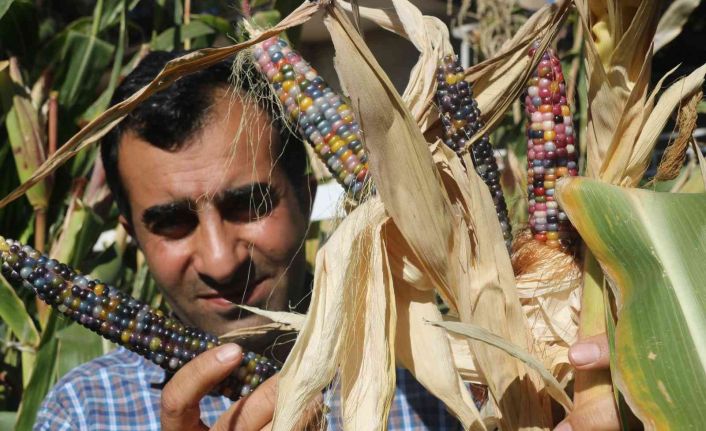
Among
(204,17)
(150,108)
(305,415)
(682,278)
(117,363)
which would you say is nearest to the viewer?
(682,278)

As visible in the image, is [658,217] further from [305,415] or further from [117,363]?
[117,363]

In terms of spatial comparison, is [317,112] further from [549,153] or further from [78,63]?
[78,63]

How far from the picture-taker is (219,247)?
82 cm

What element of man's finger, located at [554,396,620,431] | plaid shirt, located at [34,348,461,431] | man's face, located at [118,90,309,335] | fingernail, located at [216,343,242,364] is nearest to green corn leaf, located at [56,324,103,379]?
plaid shirt, located at [34,348,461,431]

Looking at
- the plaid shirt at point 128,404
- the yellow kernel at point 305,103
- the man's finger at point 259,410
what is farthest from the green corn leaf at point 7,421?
the yellow kernel at point 305,103

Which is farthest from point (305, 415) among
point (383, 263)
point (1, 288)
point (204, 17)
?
point (204, 17)

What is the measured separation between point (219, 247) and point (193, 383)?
21 cm

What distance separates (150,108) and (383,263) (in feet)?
1.33

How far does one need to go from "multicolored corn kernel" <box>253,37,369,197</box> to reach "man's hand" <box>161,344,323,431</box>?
16 cm

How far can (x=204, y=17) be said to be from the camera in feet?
4.44

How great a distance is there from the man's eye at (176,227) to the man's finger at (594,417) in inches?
18.4

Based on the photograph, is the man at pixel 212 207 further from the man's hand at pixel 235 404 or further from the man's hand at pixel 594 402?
the man's hand at pixel 594 402

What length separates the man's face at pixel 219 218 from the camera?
823mm

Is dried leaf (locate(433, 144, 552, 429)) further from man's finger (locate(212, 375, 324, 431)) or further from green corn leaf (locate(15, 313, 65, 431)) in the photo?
green corn leaf (locate(15, 313, 65, 431))
